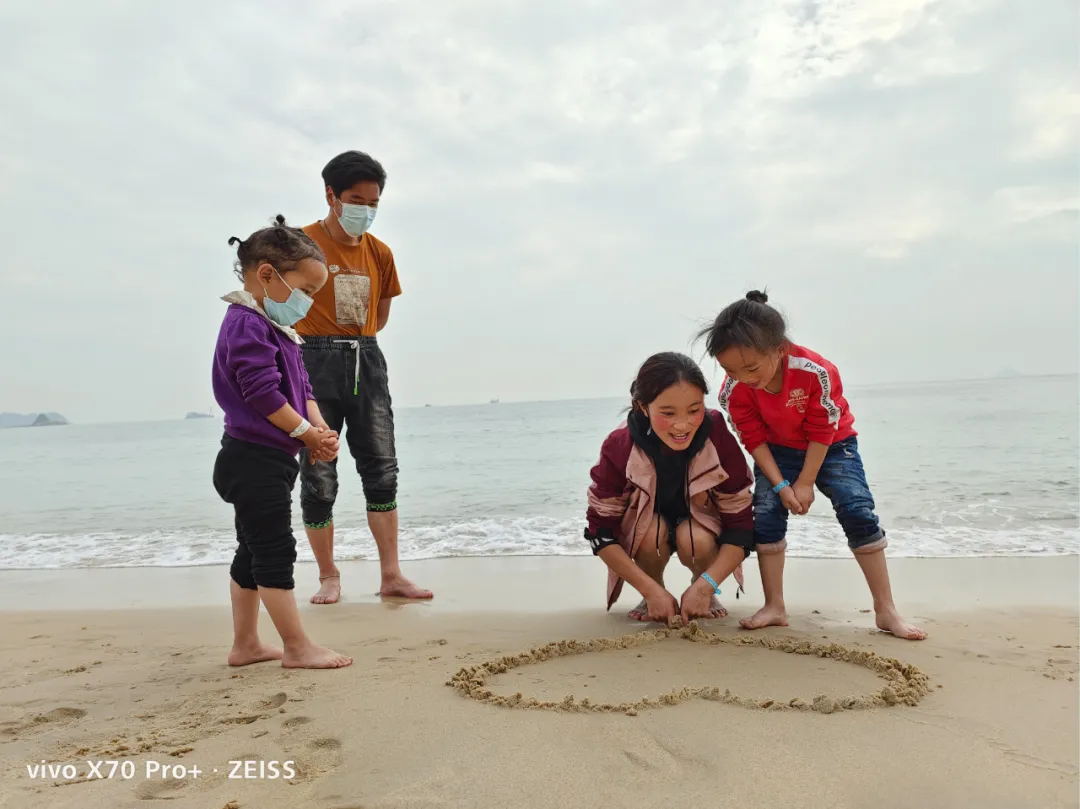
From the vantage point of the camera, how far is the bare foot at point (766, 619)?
304cm

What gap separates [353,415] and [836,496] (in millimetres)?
2361

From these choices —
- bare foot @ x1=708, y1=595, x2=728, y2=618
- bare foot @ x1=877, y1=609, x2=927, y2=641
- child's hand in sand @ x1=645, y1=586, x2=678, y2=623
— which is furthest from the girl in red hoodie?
child's hand in sand @ x1=645, y1=586, x2=678, y2=623

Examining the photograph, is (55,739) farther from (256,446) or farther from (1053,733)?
(1053,733)

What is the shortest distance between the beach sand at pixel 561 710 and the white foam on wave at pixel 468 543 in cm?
110

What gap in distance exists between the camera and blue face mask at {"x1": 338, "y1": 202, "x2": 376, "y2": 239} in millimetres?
3742

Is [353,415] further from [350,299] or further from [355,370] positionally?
[350,299]

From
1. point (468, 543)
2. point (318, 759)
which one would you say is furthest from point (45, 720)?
point (468, 543)

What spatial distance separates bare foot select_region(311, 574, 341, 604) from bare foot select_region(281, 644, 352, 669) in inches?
46.2

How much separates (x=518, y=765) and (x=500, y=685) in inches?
25.3

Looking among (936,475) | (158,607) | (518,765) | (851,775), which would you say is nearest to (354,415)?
(158,607)

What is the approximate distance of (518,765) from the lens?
1707 millimetres

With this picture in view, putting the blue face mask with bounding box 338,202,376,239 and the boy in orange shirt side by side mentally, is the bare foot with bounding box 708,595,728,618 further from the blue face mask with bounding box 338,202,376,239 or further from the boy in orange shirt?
the blue face mask with bounding box 338,202,376,239

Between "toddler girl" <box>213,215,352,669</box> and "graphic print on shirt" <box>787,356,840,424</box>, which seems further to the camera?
"graphic print on shirt" <box>787,356,840,424</box>

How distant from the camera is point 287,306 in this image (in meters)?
2.76
